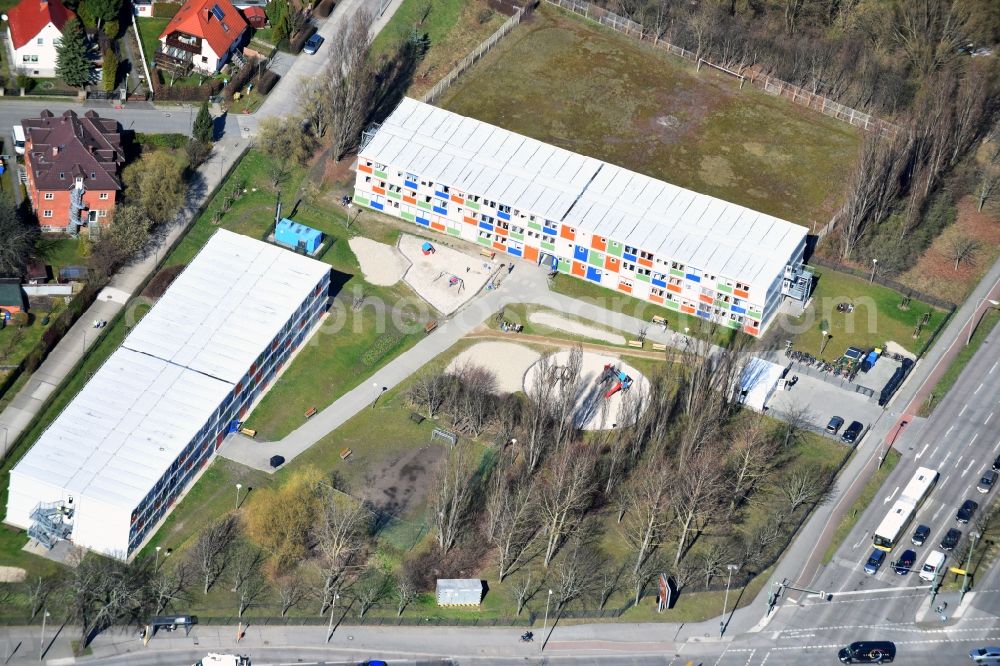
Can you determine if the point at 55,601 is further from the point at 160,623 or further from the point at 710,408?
the point at 710,408

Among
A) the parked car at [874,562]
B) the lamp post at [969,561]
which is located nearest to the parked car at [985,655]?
the lamp post at [969,561]

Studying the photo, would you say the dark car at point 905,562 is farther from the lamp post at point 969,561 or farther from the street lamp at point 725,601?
the street lamp at point 725,601

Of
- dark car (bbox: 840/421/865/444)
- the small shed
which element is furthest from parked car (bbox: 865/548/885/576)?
the small shed

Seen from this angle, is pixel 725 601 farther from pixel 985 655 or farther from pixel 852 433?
pixel 852 433

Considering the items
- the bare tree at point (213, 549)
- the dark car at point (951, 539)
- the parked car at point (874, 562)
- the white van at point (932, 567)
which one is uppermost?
the dark car at point (951, 539)

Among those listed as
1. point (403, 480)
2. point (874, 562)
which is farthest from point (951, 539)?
point (403, 480)
